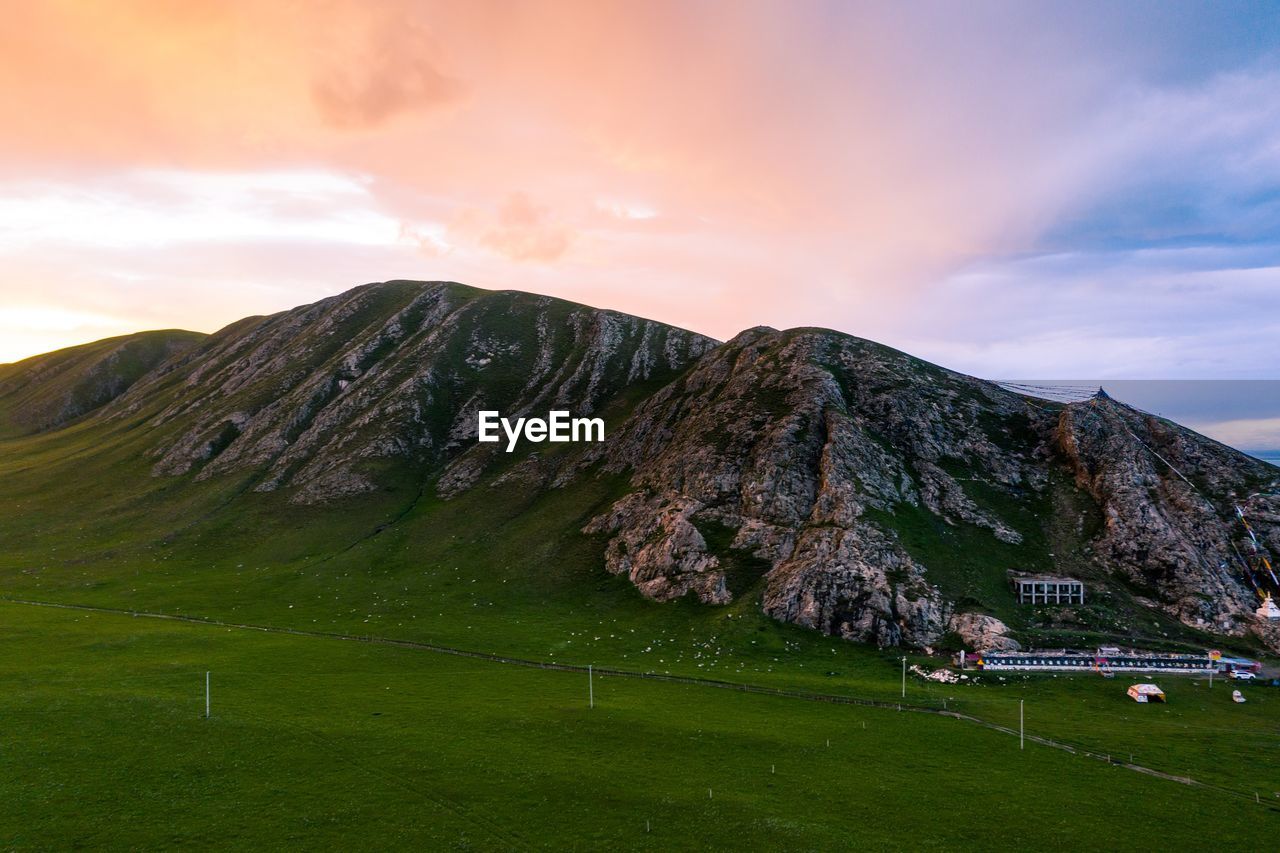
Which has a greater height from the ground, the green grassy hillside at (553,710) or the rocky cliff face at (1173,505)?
the rocky cliff face at (1173,505)

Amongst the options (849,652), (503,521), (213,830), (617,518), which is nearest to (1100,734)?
(849,652)

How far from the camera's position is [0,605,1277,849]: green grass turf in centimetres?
4331

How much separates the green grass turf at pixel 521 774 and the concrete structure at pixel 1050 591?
4327 cm

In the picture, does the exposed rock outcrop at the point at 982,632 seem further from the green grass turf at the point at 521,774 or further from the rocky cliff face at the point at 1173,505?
the rocky cliff face at the point at 1173,505

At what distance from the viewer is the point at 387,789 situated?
48.3 meters

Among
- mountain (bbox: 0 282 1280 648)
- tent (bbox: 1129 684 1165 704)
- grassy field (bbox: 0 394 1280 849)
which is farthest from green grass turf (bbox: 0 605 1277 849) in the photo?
mountain (bbox: 0 282 1280 648)

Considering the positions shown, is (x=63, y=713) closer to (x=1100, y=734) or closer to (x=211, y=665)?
(x=211, y=665)

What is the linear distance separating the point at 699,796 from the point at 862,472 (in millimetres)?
83916

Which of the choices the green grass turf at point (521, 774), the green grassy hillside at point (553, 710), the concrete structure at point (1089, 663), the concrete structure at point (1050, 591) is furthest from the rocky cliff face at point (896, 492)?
the green grass turf at point (521, 774)

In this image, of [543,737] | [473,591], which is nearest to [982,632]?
[543,737]

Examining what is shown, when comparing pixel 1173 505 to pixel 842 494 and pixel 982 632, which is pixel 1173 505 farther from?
pixel 842 494

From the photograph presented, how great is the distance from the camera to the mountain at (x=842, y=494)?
97.9 metres

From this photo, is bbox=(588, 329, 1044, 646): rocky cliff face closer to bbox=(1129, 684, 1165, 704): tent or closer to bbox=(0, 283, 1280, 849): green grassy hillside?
bbox=(0, 283, 1280, 849): green grassy hillside

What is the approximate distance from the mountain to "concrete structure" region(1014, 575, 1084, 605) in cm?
242
